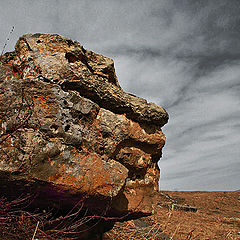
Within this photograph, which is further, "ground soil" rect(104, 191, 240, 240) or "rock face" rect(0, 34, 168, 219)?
"ground soil" rect(104, 191, 240, 240)

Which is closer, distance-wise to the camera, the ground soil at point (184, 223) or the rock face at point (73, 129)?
the rock face at point (73, 129)

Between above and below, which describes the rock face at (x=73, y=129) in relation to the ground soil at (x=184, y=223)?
above

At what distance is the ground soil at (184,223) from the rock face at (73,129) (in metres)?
0.91

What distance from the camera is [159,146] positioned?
4.29 meters

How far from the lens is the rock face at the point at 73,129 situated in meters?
2.65

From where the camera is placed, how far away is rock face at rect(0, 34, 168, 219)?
2.65m

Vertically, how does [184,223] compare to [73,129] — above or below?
below

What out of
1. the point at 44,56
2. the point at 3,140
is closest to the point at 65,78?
the point at 44,56

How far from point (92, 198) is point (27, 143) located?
120 cm

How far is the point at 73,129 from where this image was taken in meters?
3.05

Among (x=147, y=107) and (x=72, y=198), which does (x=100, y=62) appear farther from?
(x=72, y=198)

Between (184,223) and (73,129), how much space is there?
7.22 metres

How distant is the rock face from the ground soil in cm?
91

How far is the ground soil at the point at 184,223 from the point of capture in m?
4.50
